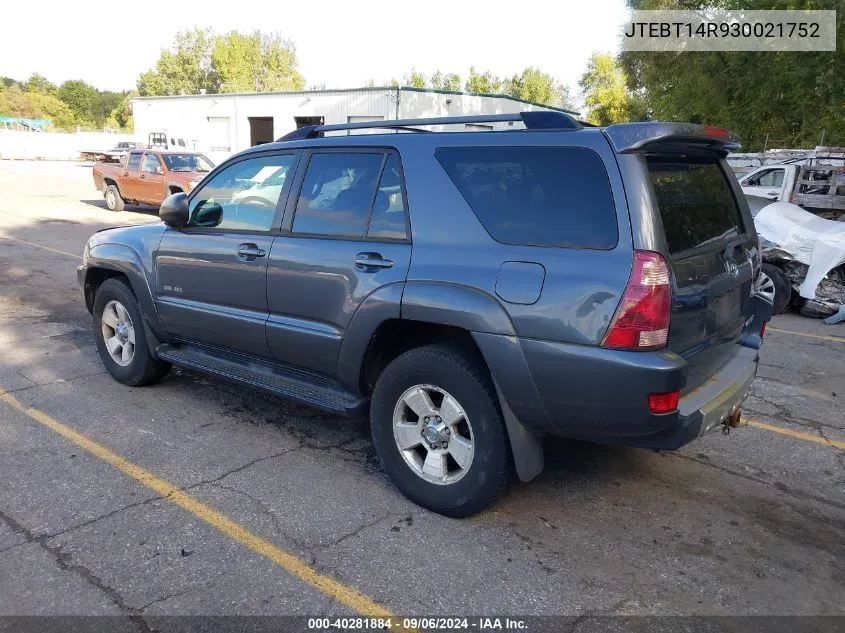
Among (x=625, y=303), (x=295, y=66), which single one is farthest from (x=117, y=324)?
(x=295, y=66)

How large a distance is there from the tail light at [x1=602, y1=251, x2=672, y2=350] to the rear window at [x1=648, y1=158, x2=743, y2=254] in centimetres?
21

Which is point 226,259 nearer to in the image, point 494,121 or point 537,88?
point 494,121

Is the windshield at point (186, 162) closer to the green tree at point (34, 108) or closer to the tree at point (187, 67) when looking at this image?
the tree at point (187, 67)

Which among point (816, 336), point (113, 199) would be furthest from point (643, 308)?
point (113, 199)

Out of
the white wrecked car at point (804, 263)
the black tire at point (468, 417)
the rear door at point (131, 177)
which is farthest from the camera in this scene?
the rear door at point (131, 177)

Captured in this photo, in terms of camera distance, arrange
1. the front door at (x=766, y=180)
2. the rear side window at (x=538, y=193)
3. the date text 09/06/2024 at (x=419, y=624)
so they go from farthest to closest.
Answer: the front door at (x=766, y=180)
the rear side window at (x=538, y=193)
the date text 09/06/2024 at (x=419, y=624)

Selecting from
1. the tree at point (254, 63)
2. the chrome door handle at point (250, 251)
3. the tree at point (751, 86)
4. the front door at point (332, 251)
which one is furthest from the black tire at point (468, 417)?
the tree at point (254, 63)

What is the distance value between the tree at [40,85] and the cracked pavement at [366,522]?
12271 cm

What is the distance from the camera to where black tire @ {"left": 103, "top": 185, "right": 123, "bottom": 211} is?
1823 centimetres

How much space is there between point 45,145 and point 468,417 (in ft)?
180

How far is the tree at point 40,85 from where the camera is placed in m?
107

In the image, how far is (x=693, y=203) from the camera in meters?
3.28

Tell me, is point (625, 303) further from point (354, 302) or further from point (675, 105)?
point (675, 105)

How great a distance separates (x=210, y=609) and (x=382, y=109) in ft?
88.1
